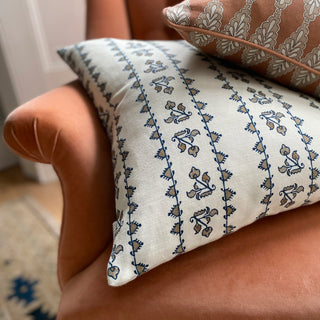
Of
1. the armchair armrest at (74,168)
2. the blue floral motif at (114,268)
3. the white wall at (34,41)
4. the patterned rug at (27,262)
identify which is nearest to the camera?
the blue floral motif at (114,268)

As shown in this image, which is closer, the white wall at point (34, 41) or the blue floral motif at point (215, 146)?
the blue floral motif at point (215, 146)

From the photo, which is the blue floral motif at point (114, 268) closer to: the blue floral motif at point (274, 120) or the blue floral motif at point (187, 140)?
the blue floral motif at point (187, 140)

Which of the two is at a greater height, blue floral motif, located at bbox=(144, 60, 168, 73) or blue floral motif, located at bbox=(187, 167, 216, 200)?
blue floral motif, located at bbox=(144, 60, 168, 73)

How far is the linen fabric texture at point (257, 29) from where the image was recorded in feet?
1.40

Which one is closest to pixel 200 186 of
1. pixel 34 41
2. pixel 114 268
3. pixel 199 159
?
pixel 199 159

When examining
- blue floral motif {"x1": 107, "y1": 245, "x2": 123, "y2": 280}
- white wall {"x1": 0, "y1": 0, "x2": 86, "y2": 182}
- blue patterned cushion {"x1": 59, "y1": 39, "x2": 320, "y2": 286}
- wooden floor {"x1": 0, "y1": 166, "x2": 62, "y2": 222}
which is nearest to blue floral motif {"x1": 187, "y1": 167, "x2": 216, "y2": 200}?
blue patterned cushion {"x1": 59, "y1": 39, "x2": 320, "y2": 286}

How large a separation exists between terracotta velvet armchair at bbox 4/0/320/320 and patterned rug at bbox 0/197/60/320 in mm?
388

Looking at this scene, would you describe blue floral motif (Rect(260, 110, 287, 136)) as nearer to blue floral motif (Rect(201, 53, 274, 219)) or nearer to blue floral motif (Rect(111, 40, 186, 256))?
blue floral motif (Rect(201, 53, 274, 219))

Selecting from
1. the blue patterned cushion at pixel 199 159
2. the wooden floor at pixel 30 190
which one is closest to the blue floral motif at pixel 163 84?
the blue patterned cushion at pixel 199 159

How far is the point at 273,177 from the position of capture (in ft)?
1.34

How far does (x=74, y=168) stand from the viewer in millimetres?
489

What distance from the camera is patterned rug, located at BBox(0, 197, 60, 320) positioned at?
0.84 metres

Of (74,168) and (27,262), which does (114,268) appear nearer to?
(74,168)

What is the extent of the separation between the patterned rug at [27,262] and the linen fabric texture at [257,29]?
756mm
